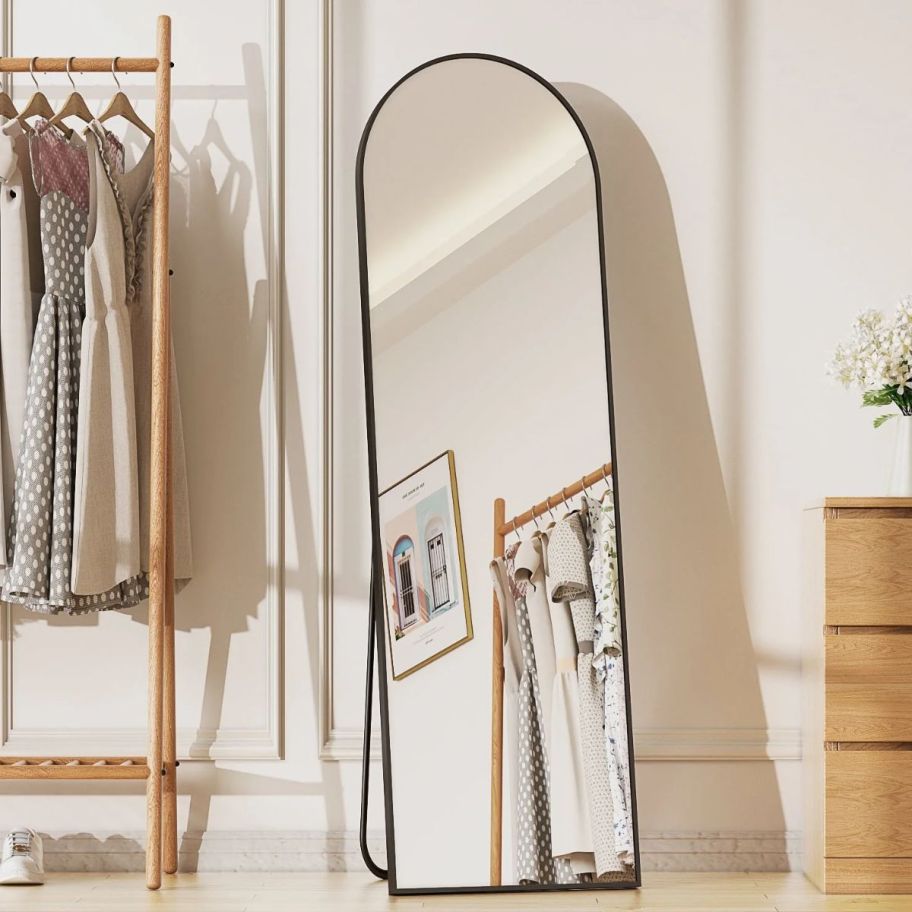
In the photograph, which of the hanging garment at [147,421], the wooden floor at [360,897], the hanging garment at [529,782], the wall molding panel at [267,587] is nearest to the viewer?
the wooden floor at [360,897]

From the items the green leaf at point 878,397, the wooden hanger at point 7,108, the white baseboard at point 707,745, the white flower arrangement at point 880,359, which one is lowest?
the white baseboard at point 707,745

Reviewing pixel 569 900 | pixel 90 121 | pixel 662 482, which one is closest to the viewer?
pixel 569 900

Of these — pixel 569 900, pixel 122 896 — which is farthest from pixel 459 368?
pixel 122 896

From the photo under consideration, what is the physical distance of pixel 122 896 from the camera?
2.12m

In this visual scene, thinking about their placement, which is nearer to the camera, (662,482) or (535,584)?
(535,584)

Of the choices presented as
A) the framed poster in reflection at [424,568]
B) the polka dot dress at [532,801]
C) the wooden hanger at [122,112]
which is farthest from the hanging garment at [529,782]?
the wooden hanger at [122,112]

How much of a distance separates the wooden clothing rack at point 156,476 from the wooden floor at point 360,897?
11cm

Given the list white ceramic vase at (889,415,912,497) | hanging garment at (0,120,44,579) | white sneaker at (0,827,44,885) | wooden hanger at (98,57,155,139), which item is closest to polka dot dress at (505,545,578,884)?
white ceramic vase at (889,415,912,497)

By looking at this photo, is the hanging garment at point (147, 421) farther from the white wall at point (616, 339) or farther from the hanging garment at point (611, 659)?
the hanging garment at point (611, 659)

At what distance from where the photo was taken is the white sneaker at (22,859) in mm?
2169

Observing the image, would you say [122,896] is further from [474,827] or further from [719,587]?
[719,587]

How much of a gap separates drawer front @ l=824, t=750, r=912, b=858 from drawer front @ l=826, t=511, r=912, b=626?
276mm

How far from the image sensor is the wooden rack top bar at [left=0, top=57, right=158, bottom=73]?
2.19m

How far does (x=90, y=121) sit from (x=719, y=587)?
1.75 meters
